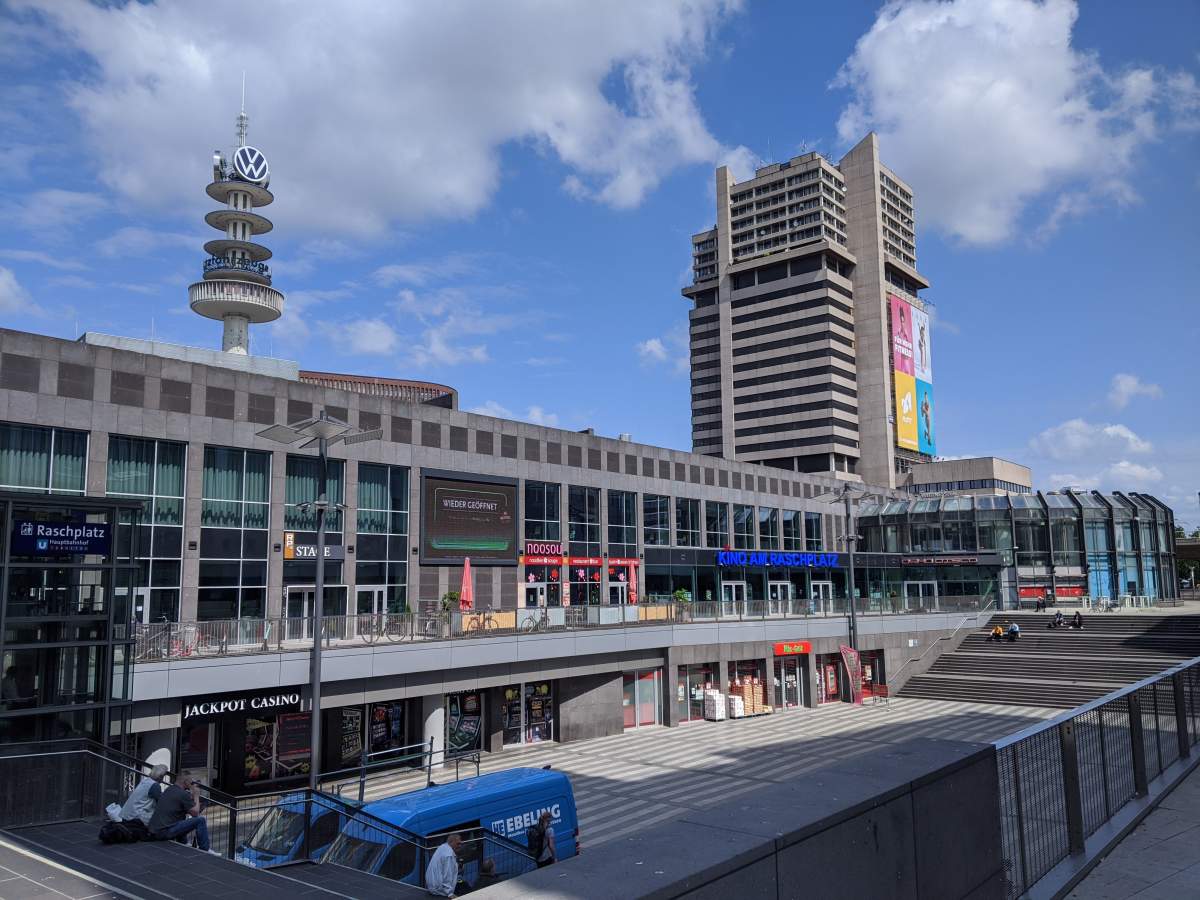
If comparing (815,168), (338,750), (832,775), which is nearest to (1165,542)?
(338,750)

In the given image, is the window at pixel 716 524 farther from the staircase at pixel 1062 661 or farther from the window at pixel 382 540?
the window at pixel 382 540

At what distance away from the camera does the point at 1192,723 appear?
1134cm

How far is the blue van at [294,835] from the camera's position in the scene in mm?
13695

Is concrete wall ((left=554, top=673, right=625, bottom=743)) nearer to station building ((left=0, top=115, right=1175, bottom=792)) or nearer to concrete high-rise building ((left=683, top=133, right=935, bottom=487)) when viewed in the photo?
station building ((left=0, top=115, right=1175, bottom=792))

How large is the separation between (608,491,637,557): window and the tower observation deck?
24.3m

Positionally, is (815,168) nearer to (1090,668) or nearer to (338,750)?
(1090,668)

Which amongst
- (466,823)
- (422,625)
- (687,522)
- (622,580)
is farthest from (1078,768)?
(687,522)

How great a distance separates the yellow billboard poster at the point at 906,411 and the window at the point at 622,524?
8632cm

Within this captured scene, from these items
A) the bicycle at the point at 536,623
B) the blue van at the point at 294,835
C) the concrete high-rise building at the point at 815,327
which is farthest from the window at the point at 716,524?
the concrete high-rise building at the point at 815,327

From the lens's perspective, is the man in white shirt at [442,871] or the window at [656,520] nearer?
the man in white shirt at [442,871]

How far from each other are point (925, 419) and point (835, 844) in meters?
137

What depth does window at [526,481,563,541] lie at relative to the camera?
4194 cm

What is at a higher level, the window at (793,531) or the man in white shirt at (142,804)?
the window at (793,531)

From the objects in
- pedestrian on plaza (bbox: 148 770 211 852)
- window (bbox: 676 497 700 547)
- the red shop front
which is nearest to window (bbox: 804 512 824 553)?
window (bbox: 676 497 700 547)
